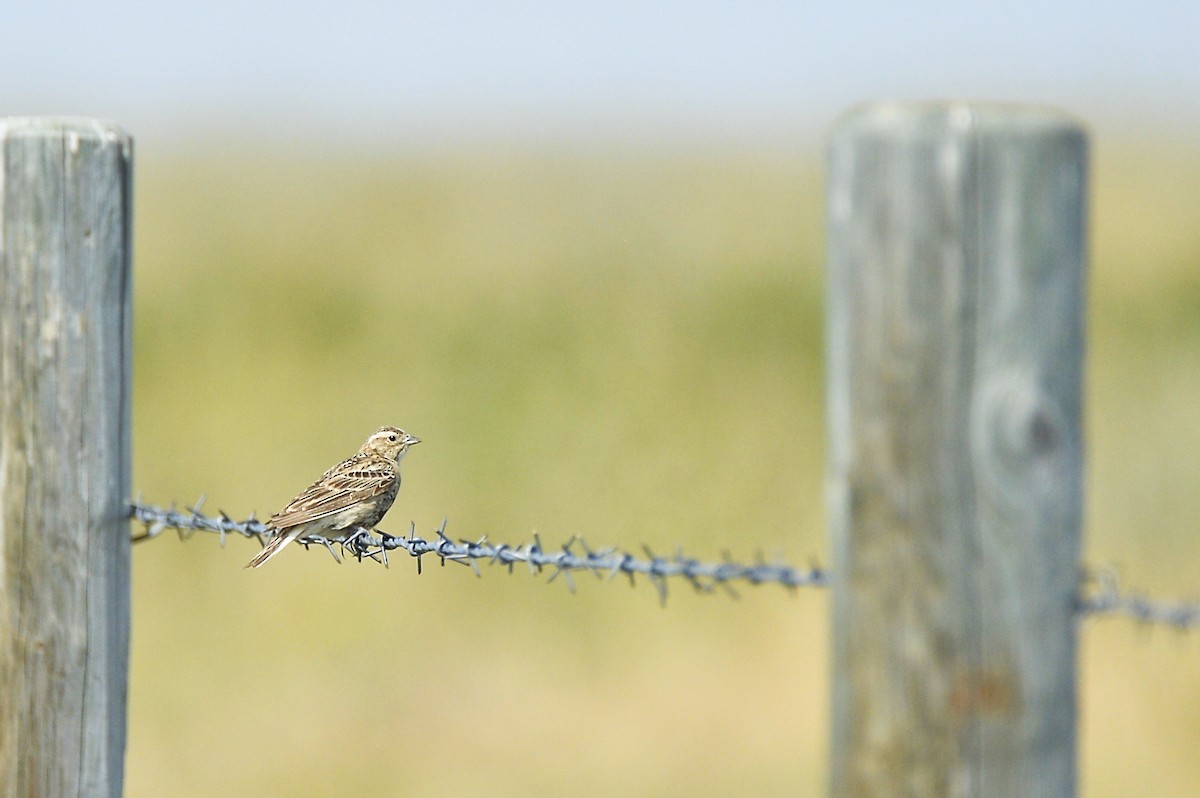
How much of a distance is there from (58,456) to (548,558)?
4.77 feet

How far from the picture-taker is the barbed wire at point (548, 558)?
2.83 meters

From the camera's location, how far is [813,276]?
13750 millimetres

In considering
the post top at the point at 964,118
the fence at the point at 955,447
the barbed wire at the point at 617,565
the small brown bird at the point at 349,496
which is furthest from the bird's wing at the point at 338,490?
the post top at the point at 964,118

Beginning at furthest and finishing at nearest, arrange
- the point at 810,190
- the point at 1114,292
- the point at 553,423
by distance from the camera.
Answer: the point at 810,190, the point at 1114,292, the point at 553,423

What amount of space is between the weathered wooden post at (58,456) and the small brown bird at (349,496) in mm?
1145

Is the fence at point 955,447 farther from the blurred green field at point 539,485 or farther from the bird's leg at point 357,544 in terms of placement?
the blurred green field at point 539,485

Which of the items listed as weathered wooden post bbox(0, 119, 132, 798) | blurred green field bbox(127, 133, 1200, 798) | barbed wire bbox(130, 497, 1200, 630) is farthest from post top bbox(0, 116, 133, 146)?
blurred green field bbox(127, 133, 1200, 798)

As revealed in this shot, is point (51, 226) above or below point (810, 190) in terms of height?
below

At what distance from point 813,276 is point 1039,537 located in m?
11.7

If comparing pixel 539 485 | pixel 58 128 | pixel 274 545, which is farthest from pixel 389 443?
pixel 539 485

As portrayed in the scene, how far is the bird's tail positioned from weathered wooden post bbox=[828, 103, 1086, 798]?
317cm

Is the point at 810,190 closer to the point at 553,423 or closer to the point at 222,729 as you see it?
the point at 553,423

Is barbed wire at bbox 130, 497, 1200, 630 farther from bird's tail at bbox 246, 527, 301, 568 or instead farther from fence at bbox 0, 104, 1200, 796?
bird's tail at bbox 246, 527, 301, 568

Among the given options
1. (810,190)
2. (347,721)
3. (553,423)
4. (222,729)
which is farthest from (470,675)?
(810,190)
